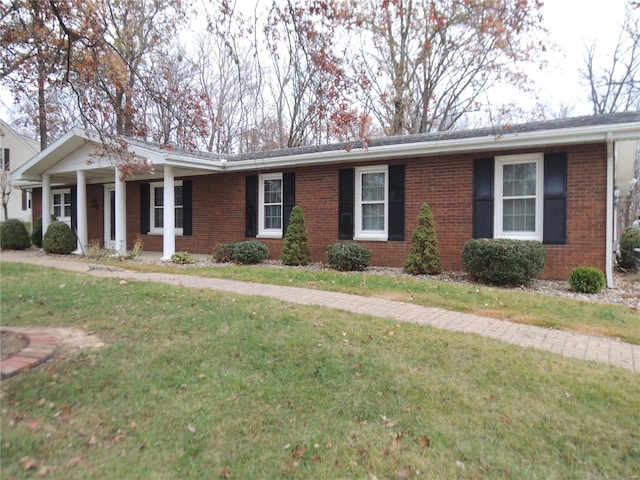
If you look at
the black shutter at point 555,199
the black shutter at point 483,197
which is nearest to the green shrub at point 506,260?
the black shutter at point 555,199

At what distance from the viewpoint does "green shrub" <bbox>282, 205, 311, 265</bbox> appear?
10625 millimetres

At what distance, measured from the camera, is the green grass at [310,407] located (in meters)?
2.43

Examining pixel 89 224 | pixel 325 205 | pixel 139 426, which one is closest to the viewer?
pixel 139 426

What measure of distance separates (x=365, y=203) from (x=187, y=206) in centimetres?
643

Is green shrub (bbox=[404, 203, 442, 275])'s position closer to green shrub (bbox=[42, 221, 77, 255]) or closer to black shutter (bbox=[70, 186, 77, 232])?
green shrub (bbox=[42, 221, 77, 255])

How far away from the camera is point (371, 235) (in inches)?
420

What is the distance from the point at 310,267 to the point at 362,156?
3078 mm

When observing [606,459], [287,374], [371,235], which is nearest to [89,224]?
[371,235]

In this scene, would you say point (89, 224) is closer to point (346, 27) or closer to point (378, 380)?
point (346, 27)

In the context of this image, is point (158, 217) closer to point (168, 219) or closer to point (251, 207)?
point (168, 219)

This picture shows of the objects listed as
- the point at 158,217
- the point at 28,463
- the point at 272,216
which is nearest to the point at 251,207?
the point at 272,216

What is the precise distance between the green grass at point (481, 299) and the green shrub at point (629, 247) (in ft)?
21.7

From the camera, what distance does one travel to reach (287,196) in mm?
11875

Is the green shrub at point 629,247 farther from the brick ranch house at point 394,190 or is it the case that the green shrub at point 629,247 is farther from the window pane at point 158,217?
the window pane at point 158,217
